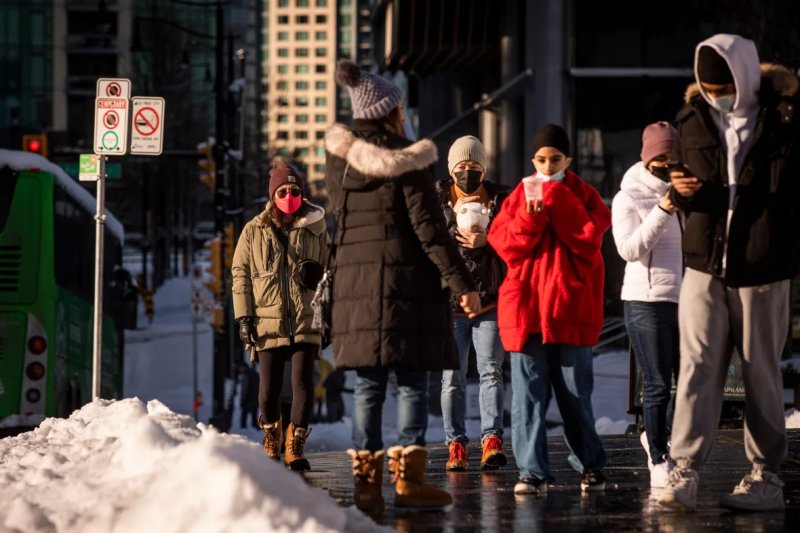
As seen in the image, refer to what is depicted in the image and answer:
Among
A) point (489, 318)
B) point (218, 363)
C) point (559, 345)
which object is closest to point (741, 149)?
point (559, 345)

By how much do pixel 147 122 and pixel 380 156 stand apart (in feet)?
28.8

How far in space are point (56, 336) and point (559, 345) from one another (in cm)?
1200

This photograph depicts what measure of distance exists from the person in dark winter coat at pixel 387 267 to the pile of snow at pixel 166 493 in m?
0.97

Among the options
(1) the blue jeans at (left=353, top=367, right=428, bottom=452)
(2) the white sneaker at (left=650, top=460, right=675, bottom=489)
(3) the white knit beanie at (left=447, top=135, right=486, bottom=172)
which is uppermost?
(3) the white knit beanie at (left=447, top=135, right=486, bottom=172)

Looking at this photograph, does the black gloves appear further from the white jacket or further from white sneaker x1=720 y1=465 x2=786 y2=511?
white sneaker x1=720 y1=465 x2=786 y2=511

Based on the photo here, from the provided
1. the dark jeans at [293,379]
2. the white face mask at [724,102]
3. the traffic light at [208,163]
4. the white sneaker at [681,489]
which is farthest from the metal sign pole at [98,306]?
the traffic light at [208,163]

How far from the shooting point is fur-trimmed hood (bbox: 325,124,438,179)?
8055mm

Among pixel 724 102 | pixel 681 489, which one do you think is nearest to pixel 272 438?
pixel 681 489

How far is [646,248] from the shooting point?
339 inches

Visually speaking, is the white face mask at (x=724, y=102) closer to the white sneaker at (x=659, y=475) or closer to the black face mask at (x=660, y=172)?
the black face mask at (x=660, y=172)

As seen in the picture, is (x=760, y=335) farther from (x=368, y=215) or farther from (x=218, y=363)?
(x=218, y=363)

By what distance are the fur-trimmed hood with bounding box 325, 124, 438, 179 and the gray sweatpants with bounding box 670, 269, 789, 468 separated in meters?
1.42

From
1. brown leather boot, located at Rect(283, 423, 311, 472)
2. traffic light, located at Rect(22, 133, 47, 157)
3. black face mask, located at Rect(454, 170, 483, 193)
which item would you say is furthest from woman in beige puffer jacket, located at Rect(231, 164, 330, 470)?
traffic light, located at Rect(22, 133, 47, 157)

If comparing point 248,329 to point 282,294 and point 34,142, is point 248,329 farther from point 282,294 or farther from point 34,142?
point 34,142
